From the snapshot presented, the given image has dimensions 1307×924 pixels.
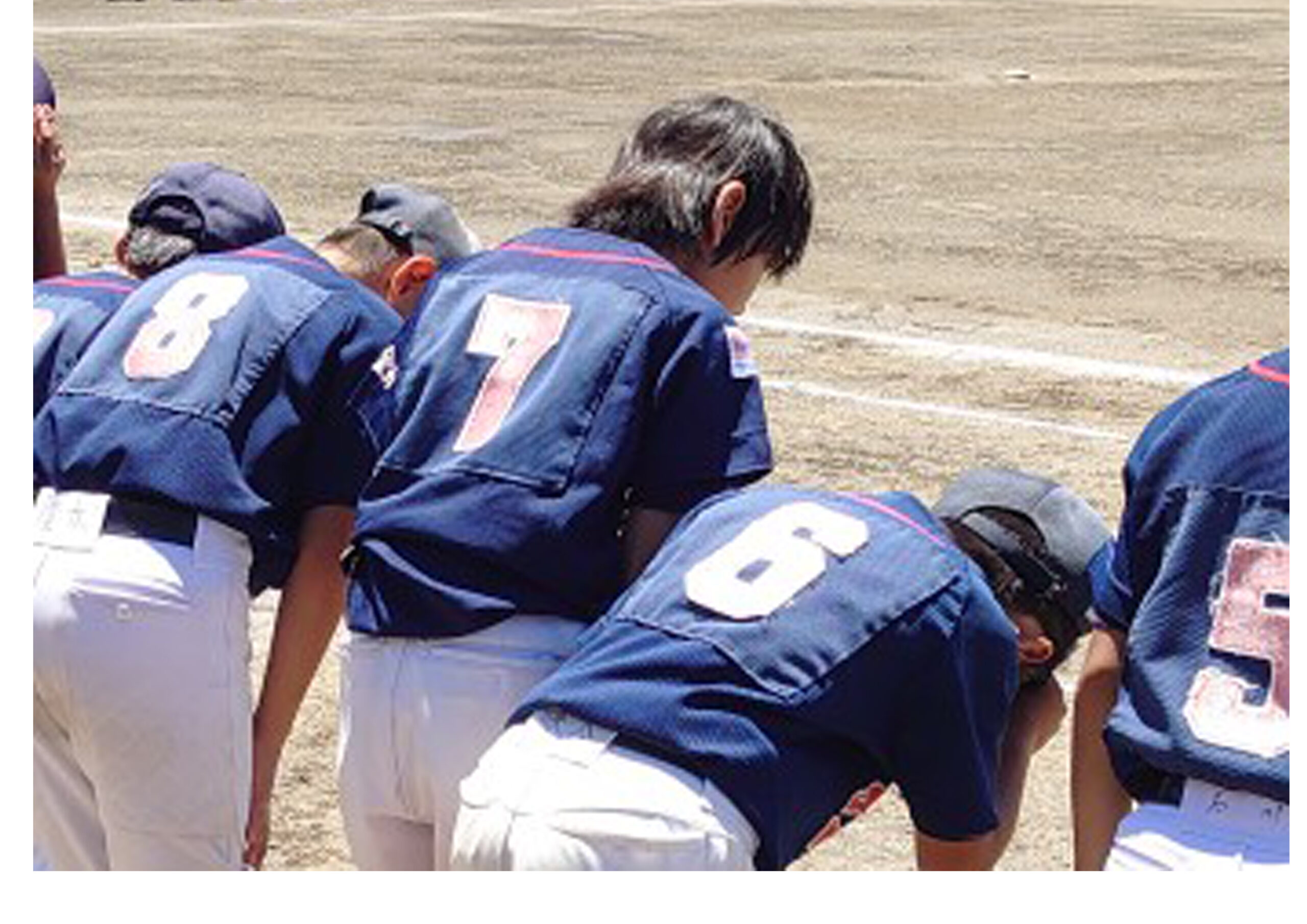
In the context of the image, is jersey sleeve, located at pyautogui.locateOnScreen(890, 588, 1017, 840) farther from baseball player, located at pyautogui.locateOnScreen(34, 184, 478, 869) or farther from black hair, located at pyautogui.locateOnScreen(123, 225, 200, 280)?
black hair, located at pyautogui.locateOnScreen(123, 225, 200, 280)

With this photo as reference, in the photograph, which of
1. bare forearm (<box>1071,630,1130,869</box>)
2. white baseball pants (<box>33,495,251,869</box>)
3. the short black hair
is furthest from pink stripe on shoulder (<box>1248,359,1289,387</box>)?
white baseball pants (<box>33,495,251,869</box>)

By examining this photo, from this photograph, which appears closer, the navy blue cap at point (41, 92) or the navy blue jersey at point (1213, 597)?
the navy blue jersey at point (1213, 597)

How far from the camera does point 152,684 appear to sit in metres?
4.63

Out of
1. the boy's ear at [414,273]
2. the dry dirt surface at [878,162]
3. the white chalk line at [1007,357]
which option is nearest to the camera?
the boy's ear at [414,273]

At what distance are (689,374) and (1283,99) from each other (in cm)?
1650

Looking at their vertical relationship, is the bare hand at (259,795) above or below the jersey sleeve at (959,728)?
below

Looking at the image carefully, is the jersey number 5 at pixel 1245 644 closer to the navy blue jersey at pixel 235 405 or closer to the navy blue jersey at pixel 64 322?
the navy blue jersey at pixel 235 405

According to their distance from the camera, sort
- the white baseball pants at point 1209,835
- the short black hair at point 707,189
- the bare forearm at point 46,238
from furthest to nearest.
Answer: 1. the bare forearm at point 46,238
2. the short black hair at point 707,189
3. the white baseball pants at point 1209,835

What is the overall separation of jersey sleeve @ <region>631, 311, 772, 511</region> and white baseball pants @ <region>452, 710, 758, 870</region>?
1.83ft

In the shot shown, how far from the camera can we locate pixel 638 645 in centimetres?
381

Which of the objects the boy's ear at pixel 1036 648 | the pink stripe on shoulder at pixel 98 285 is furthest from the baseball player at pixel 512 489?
the pink stripe on shoulder at pixel 98 285

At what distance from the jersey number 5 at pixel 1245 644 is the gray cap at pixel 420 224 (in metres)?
1.92

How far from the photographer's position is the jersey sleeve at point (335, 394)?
4.68 meters
